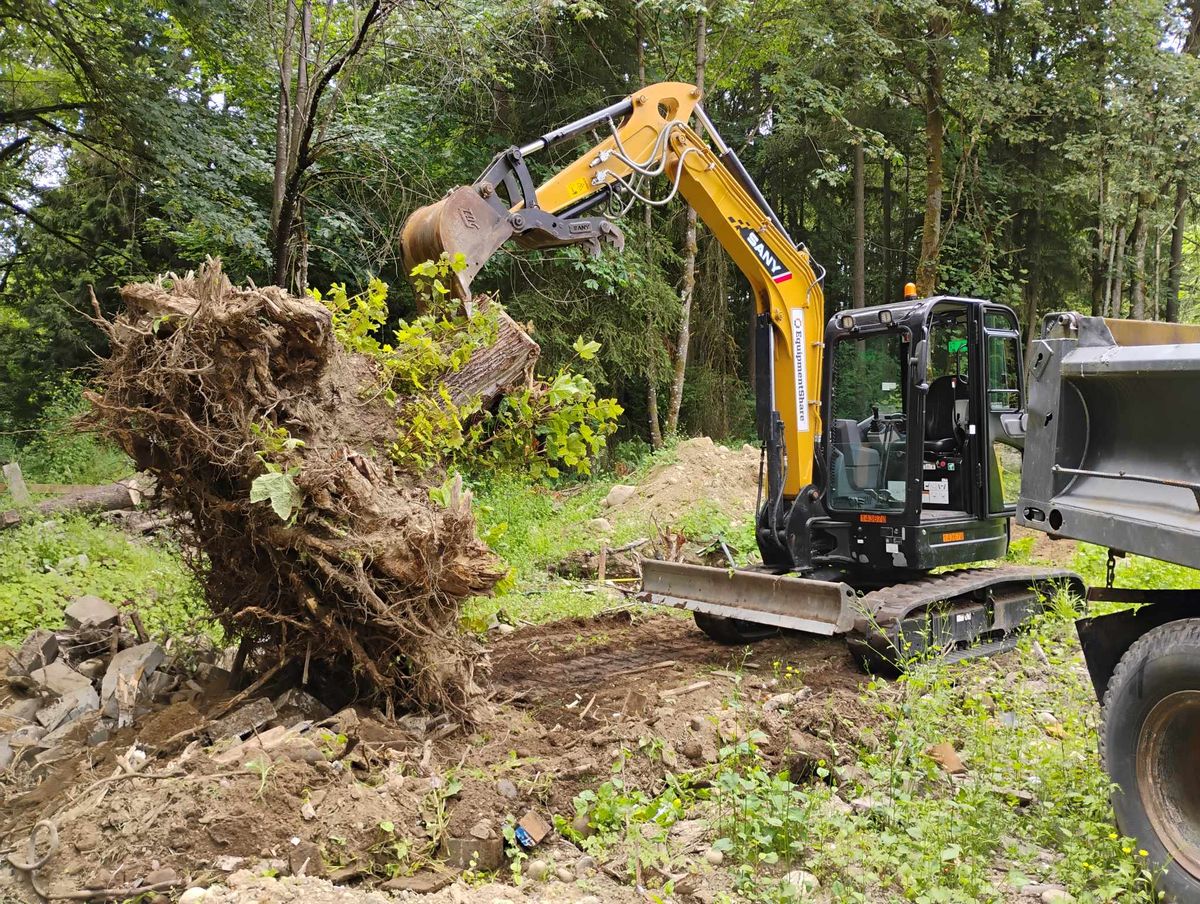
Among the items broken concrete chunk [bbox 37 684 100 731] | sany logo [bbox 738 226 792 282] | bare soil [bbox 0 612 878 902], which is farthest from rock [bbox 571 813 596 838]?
sany logo [bbox 738 226 792 282]

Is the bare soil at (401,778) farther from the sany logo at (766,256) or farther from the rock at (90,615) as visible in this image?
the sany logo at (766,256)

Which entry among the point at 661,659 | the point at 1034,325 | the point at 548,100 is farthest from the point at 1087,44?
the point at 661,659

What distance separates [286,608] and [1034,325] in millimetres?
20054

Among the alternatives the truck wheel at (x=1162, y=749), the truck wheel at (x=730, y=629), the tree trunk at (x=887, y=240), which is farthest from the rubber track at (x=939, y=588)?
the tree trunk at (x=887, y=240)

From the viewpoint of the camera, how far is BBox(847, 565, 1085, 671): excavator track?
6145mm

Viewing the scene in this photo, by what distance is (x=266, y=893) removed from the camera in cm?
333

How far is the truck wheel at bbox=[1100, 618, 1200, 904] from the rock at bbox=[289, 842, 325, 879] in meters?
3.13

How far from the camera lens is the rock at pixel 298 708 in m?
4.85

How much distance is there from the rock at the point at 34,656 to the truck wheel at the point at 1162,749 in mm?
6222

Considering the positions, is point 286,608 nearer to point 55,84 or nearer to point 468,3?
point 468,3

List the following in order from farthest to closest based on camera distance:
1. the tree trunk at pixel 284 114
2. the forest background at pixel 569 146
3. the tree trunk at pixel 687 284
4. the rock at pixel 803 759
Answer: the tree trunk at pixel 687 284 → the forest background at pixel 569 146 → the tree trunk at pixel 284 114 → the rock at pixel 803 759

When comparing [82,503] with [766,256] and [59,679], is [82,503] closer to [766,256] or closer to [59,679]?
[59,679]

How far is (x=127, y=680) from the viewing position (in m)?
5.42

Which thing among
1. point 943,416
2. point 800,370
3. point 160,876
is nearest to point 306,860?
point 160,876
